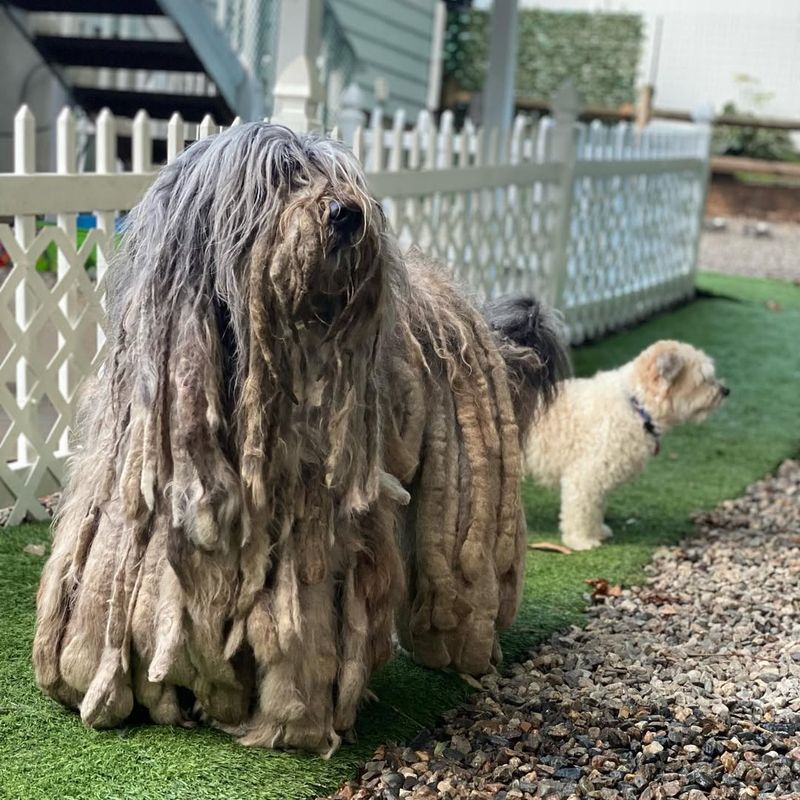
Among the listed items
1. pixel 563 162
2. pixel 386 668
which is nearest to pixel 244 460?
pixel 386 668

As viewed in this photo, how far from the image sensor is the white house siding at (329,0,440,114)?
1650cm

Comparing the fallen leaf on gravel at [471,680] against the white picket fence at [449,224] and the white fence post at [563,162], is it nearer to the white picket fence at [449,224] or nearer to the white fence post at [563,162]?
the white picket fence at [449,224]

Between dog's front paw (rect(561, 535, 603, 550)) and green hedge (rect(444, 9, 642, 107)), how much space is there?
19073 millimetres

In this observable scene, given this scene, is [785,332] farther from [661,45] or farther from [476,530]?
[661,45]

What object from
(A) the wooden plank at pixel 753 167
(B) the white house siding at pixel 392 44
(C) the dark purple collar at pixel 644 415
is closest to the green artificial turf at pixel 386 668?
(C) the dark purple collar at pixel 644 415

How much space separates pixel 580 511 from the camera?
538 centimetres

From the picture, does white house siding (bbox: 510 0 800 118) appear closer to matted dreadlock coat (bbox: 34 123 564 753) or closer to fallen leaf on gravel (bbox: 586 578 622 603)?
fallen leaf on gravel (bbox: 586 578 622 603)

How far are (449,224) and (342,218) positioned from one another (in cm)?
505

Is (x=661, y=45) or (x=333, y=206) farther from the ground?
(x=661, y=45)

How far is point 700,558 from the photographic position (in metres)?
5.34

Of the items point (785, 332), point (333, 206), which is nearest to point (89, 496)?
point (333, 206)

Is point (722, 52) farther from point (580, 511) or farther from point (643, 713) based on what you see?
point (643, 713)

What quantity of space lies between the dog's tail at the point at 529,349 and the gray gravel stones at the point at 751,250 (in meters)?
12.0

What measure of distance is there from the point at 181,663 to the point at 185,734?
25cm
